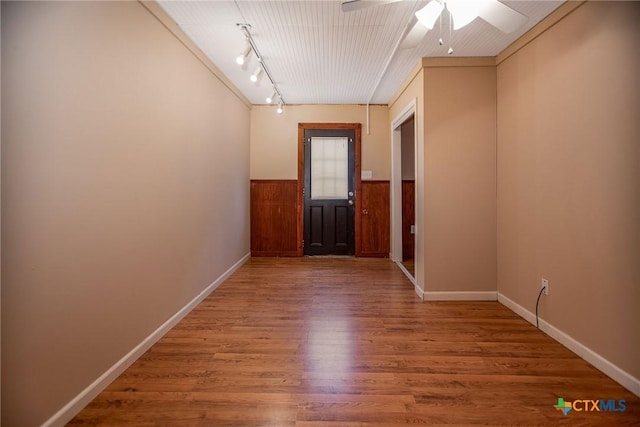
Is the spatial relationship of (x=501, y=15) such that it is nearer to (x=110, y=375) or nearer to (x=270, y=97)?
(x=110, y=375)

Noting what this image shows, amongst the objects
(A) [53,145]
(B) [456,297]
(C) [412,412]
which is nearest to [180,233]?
(A) [53,145]

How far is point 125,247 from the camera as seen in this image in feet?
6.41

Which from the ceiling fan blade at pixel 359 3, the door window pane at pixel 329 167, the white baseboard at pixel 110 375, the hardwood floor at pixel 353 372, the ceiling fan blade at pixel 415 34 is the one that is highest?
the ceiling fan blade at pixel 359 3

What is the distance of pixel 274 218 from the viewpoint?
17.5 ft

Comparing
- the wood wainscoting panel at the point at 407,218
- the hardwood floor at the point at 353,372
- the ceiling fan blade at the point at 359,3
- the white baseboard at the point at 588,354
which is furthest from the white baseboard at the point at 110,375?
the wood wainscoting panel at the point at 407,218

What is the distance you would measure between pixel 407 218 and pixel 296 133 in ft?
7.37

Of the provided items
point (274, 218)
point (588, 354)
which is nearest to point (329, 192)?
point (274, 218)

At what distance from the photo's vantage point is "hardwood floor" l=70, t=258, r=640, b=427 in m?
1.58

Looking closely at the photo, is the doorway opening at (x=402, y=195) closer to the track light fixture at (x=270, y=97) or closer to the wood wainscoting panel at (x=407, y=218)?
the wood wainscoting panel at (x=407, y=218)

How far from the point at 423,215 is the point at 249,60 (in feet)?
7.75

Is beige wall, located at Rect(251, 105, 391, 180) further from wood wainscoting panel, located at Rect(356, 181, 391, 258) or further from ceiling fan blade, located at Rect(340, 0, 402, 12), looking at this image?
ceiling fan blade, located at Rect(340, 0, 402, 12)

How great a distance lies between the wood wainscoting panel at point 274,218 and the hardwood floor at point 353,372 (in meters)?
2.23

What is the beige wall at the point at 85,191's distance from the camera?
1288mm

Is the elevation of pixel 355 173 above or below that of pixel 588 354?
above
